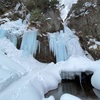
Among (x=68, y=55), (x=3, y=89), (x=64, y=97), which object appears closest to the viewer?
(x=64, y=97)

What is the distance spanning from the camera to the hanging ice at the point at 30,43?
18.3 meters

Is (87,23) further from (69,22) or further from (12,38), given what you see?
(12,38)

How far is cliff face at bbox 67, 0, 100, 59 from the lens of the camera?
63.3 ft

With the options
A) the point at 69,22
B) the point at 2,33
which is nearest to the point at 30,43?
the point at 2,33

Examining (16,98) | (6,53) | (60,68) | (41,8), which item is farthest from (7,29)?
(16,98)

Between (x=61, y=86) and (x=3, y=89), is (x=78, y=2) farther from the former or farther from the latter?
(x=3, y=89)

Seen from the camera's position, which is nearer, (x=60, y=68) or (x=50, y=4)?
(x=60, y=68)

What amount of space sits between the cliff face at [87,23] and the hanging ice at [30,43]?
376 centimetres

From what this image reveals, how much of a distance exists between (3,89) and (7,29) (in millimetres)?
8088

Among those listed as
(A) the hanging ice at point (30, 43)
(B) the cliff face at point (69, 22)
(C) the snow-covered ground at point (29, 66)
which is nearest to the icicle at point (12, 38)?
(C) the snow-covered ground at point (29, 66)

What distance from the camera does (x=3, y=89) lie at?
38.0 feet

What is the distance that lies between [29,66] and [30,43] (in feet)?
6.93

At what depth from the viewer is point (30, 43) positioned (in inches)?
722

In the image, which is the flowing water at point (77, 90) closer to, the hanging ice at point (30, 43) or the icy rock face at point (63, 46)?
the icy rock face at point (63, 46)
